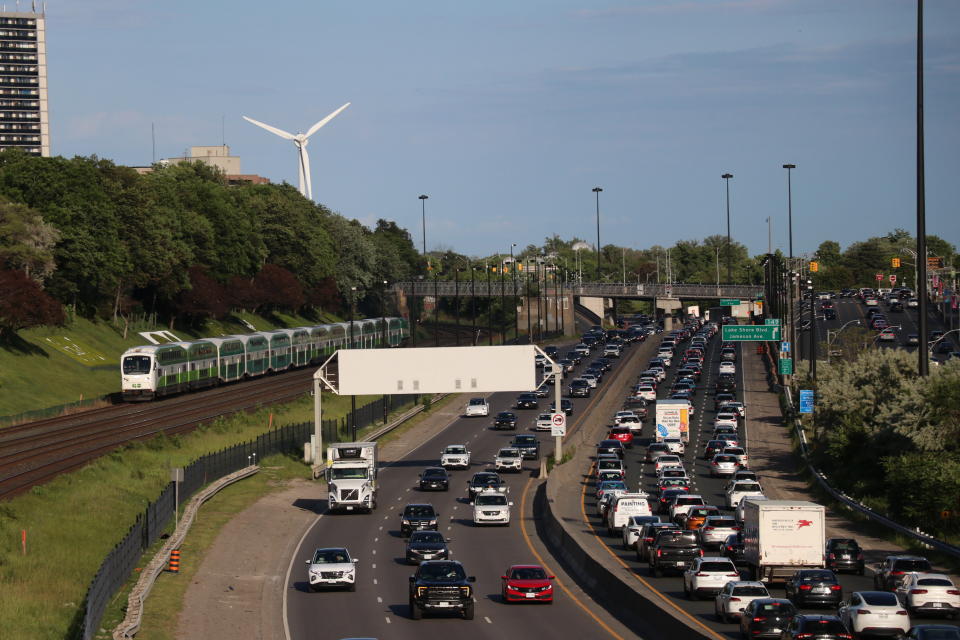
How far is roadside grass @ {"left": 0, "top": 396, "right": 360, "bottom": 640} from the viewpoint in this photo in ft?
124

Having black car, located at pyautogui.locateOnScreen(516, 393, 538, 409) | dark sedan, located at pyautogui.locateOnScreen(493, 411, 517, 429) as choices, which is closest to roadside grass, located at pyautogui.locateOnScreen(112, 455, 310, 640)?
dark sedan, located at pyautogui.locateOnScreen(493, 411, 517, 429)

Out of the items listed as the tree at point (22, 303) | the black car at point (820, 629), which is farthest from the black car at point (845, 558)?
the tree at point (22, 303)

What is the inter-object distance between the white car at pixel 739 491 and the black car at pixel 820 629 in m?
29.8

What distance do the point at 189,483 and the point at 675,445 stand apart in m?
31.2

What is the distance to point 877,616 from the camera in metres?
29.8

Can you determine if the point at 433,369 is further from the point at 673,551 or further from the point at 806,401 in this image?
the point at 673,551

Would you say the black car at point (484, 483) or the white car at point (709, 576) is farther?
the black car at point (484, 483)

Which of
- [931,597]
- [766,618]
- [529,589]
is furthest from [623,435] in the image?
[766,618]

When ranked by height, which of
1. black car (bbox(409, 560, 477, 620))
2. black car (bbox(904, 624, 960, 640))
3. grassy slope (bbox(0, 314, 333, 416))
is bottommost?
black car (bbox(409, 560, 477, 620))

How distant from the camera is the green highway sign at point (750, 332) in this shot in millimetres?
104188

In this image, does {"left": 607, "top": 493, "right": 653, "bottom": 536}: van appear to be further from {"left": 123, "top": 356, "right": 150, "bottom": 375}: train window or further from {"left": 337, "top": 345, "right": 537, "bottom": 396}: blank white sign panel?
{"left": 123, "top": 356, "right": 150, "bottom": 375}: train window

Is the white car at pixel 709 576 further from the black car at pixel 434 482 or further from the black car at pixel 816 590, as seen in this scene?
the black car at pixel 434 482

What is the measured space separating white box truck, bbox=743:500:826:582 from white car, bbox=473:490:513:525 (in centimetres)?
1802

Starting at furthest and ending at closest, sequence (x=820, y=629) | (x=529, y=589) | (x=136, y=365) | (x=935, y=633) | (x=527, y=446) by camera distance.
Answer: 1. (x=136, y=365)
2. (x=527, y=446)
3. (x=529, y=589)
4. (x=820, y=629)
5. (x=935, y=633)
